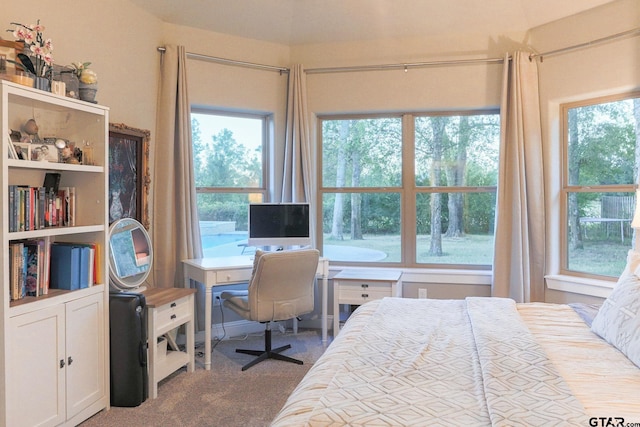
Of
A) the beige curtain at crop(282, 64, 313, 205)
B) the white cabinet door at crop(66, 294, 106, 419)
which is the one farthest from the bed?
the beige curtain at crop(282, 64, 313, 205)

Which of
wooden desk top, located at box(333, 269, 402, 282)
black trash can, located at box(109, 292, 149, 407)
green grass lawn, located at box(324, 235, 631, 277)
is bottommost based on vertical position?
black trash can, located at box(109, 292, 149, 407)

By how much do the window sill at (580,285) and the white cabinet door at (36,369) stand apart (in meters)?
3.44

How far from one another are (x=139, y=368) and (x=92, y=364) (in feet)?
0.87

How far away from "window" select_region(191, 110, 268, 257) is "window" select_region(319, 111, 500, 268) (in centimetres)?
63

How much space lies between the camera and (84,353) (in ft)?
8.40

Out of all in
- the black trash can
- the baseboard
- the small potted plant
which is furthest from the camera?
the baseboard

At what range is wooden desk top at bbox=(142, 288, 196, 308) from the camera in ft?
9.72

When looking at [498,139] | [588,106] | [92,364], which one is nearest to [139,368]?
[92,364]

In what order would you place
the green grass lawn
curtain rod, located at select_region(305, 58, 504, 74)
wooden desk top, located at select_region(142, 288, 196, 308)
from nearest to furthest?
wooden desk top, located at select_region(142, 288, 196, 308) < the green grass lawn < curtain rod, located at select_region(305, 58, 504, 74)

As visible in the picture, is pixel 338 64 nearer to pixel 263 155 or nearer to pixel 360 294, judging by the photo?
pixel 263 155

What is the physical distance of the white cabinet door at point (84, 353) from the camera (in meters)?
2.45

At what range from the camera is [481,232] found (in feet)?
13.7

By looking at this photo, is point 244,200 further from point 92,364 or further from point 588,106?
point 588,106

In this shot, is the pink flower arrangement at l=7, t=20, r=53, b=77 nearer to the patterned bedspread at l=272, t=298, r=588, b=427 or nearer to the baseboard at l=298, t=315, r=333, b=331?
the patterned bedspread at l=272, t=298, r=588, b=427
